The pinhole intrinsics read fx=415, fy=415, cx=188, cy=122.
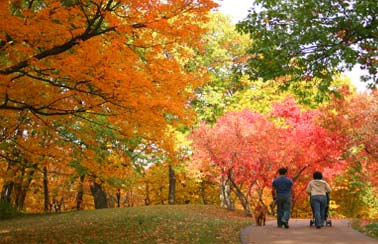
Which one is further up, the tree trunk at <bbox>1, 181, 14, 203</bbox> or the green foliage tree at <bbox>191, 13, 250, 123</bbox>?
the green foliage tree at <bbox>191, 13, 250, 123</bbox>

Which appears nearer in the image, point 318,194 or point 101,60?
point 101,60

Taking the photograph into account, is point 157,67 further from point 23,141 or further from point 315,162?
point 315,162

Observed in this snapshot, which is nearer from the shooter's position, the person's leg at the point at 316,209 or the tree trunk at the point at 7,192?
the person's leg at the point at 316,209

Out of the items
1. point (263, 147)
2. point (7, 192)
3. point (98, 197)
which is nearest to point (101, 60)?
point (263, 147)

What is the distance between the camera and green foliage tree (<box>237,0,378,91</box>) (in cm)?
1150

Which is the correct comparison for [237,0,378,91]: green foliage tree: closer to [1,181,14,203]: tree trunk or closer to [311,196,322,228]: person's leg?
[311,196,322,228]: person's leg

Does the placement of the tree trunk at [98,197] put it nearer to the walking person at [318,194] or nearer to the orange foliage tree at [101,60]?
the orange foliage tree at [101,60]

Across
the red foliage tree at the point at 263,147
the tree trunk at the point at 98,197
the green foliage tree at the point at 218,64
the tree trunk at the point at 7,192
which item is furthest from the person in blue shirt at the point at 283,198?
the tree trunk at the point at 7,192

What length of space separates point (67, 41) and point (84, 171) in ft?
27.7

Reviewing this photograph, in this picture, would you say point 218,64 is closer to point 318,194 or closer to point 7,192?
point 7,192

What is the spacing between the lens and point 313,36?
11.6 m

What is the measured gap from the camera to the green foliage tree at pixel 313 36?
37.7 ft

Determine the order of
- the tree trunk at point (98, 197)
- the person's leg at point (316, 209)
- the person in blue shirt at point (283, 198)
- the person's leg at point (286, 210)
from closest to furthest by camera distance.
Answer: the person's leg at point (316, 209), the person's leg at point (286, 210), the person in blue shirt at point (283, 198), the tree trunk at point (98, 197)

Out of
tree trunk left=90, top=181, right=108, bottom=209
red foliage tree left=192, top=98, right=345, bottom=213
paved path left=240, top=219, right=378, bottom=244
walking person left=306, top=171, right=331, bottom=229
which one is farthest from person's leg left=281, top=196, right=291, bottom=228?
tree trunk left=90, top=181, right=108, bottom=209
